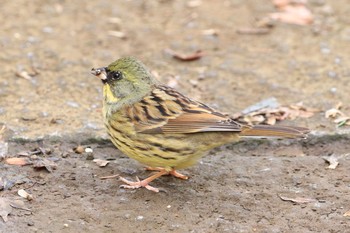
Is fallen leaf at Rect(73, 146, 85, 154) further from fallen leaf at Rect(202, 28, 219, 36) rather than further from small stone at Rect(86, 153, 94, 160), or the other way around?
fallen leaf at Rect(202, 28, 219, 36)

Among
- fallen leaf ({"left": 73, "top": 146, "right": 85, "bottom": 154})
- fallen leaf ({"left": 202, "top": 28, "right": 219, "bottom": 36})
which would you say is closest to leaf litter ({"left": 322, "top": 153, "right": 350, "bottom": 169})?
fallen leaf ({"left": 73, "top": 146, "right": 85, "bottom": 154})

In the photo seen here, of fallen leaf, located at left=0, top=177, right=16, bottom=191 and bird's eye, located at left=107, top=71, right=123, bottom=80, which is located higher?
bird's eye, located at left=107, top=71, right=123, bottom=80

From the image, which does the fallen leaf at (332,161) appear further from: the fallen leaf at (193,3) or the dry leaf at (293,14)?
the fallen leaf at (193,3)

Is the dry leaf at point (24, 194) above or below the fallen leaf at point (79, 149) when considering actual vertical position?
above

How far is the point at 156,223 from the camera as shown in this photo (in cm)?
536

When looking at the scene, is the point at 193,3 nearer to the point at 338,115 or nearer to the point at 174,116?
the point at 338,115

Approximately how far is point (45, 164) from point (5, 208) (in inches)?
29.7

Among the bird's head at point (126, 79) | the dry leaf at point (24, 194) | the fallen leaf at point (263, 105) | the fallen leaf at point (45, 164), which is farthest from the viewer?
the fallen leaf at point (263, 105)

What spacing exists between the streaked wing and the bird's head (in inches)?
4.6

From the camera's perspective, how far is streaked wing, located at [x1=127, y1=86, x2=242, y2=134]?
19.0ft

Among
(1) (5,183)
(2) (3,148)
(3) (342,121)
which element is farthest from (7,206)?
(3) (342,121)

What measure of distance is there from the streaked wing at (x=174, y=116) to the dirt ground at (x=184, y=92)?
0.53 meters

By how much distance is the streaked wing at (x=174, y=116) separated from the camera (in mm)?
5797

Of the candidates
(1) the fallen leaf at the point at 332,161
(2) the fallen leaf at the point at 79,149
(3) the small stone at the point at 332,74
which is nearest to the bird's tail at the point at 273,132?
(1) the fallen leaf at the point at 332,161
